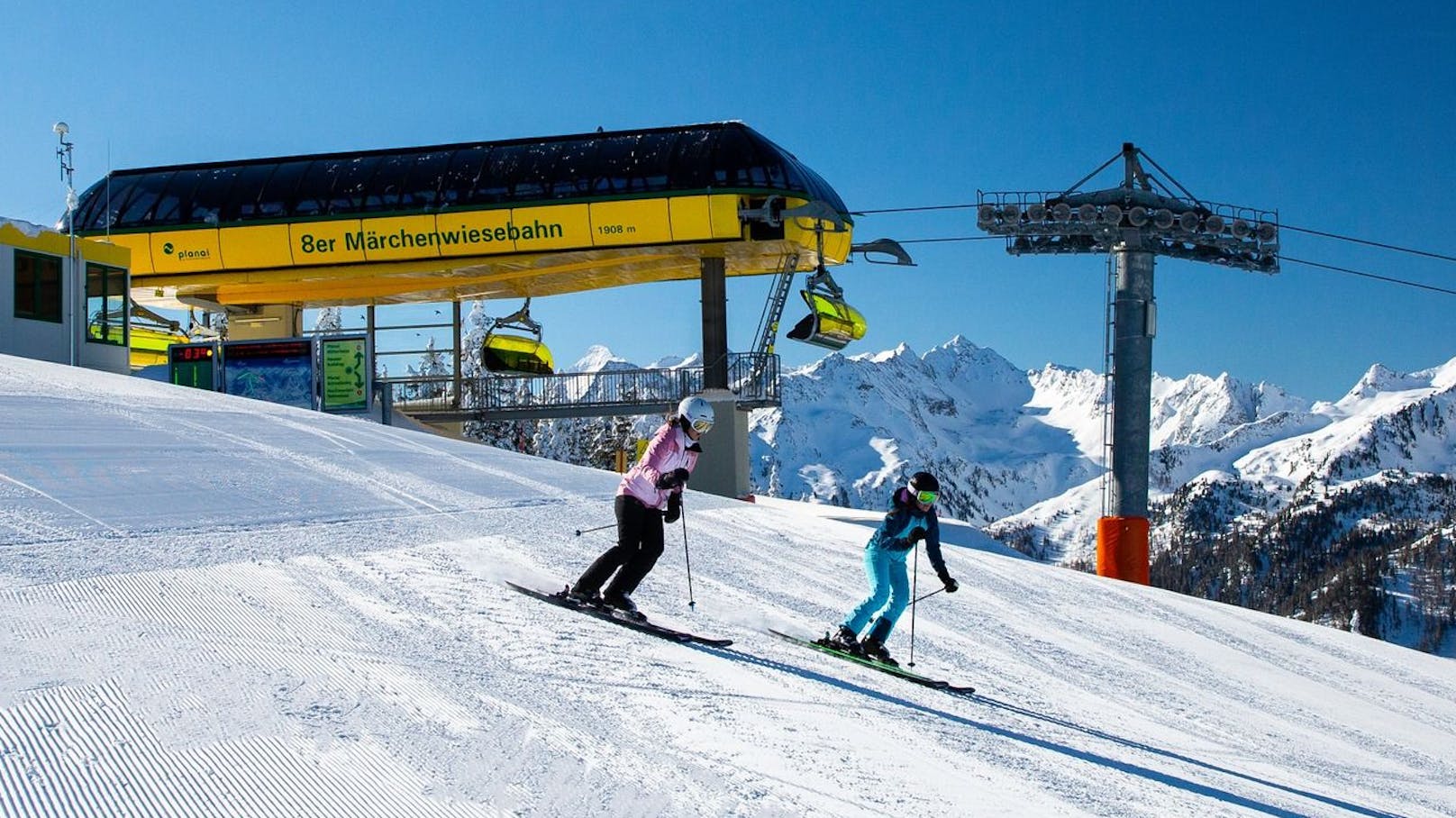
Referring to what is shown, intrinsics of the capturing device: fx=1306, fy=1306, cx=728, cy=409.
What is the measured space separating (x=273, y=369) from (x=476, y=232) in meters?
4.86

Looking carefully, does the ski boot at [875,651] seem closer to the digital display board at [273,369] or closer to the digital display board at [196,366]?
the digital display board at [273,369]

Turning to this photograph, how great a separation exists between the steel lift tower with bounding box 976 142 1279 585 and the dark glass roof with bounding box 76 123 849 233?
5.91m

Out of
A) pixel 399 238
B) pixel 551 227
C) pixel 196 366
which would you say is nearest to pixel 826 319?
pixel 551 227

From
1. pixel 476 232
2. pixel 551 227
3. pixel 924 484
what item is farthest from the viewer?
pixel 476 232

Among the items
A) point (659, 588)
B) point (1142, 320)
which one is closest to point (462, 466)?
point (659, 588)

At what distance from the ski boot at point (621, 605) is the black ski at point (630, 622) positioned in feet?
0.13

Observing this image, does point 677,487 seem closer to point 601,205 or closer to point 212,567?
point 212,567

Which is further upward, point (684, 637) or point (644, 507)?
point (644, 507)

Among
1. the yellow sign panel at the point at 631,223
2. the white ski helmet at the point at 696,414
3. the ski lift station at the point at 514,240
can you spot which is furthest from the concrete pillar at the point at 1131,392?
the white ski helmet at the point at 696,414

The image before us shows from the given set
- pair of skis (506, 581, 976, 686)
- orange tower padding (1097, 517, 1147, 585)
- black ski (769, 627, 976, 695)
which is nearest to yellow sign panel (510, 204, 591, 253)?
orange tower padding (1097, 517, 1147, 585)

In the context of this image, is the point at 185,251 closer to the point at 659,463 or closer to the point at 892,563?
the point at 659,463

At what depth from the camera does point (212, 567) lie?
9.30 metres

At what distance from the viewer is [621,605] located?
976 centimetres

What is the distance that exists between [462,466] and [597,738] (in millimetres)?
11547
